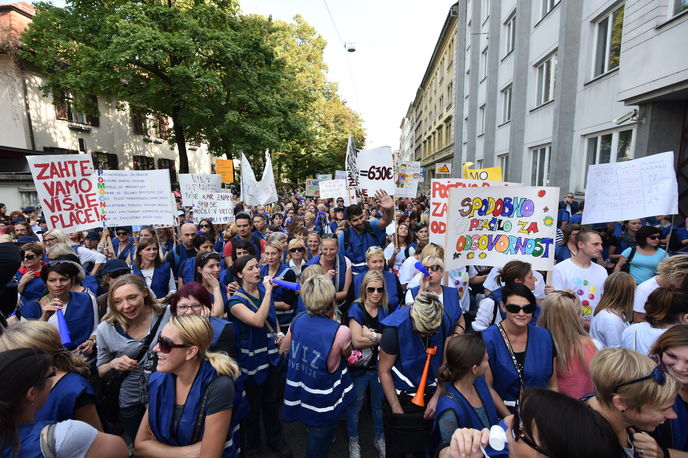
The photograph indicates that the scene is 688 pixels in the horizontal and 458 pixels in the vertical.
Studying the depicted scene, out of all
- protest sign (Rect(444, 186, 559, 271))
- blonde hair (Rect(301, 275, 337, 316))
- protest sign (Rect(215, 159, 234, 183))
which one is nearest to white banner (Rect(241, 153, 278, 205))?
protest sign (Rect(215, 159, 234, 183))

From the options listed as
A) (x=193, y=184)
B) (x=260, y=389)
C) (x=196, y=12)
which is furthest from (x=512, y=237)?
(x=196, y=12)

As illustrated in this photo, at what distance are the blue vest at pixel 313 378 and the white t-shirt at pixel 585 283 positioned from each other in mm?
2860

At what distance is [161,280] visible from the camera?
468 cm

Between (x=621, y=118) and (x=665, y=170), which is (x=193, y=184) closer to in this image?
(x=665, y=170)

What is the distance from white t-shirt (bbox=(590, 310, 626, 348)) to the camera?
2807mm

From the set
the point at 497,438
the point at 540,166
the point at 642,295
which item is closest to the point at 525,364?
the point at 497,438

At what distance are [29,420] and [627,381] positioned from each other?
280 cm

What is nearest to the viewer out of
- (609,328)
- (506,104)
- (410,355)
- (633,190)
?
(410,355)

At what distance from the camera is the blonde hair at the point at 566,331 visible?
2393 mm

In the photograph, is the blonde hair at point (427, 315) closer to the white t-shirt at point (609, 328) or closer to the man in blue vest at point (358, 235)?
the white t-shirt at point (609, 328)

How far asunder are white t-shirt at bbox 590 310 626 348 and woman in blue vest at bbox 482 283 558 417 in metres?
0.85

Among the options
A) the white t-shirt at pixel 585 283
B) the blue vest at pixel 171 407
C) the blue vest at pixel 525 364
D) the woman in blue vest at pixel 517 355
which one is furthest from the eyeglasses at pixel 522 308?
the blue vest at pixel 171 407

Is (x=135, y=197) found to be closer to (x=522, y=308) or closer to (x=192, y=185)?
(x=192, y=185)

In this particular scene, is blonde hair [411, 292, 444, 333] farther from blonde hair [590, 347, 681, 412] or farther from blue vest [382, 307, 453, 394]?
blonde hair [590, 347, 681, 412]
